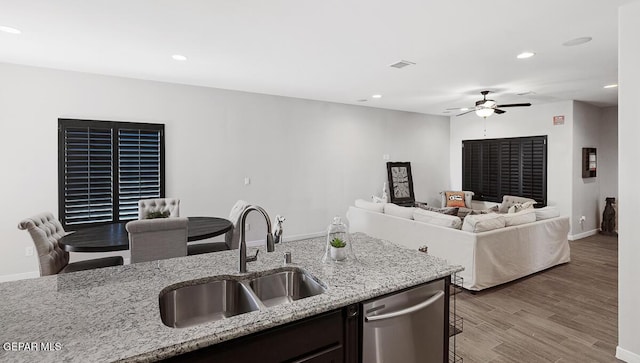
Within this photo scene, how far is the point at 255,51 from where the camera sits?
3.49m

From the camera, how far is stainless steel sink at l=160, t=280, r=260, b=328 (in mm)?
1463

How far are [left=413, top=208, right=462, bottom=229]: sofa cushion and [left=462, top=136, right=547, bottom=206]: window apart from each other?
12.0ft

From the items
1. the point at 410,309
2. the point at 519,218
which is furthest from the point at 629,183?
the point at 410,309

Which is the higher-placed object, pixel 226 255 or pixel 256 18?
pixel 256 18

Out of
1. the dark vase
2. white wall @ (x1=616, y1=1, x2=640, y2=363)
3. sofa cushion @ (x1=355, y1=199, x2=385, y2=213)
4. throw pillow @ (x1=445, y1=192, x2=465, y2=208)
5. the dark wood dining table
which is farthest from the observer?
throw pillow @ (x1=445, y1=192, x2=465, y2=208)

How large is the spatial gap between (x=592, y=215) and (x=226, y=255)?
762cm

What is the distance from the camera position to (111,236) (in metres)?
3.21

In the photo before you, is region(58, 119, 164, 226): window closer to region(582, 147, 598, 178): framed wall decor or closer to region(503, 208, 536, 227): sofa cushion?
region(503, 208, 536, 227): sofa cushion

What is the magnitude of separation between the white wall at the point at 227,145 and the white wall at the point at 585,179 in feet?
8.92

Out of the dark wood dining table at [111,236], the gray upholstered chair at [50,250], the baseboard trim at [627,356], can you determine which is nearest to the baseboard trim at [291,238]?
the dark wood dining table at [111,236]

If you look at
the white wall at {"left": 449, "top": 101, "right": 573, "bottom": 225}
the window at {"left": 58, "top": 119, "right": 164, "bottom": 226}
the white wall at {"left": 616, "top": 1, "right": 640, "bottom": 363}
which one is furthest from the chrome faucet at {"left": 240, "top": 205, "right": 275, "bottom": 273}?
the white wall at {"left": 449, "top": 101, "right": 573, "bottom": 225}

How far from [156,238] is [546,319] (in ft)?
12.0

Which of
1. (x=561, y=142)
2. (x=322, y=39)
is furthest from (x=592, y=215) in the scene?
(x=322, y=39)

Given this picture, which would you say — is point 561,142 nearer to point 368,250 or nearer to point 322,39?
point 322,39
